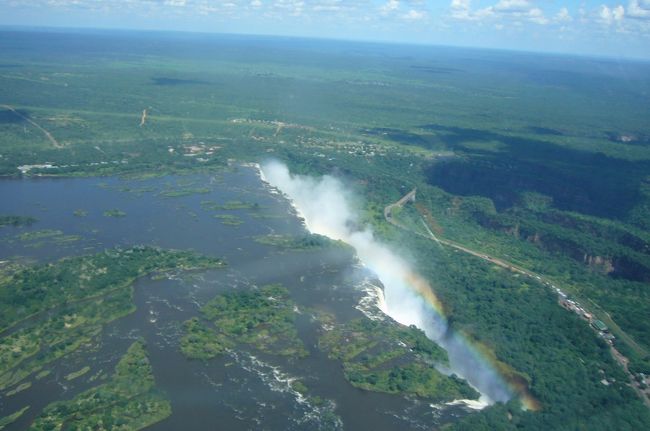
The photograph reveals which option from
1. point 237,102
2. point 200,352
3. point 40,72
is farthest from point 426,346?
point 40,72

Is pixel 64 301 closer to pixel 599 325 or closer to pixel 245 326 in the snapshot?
pixel 245 326

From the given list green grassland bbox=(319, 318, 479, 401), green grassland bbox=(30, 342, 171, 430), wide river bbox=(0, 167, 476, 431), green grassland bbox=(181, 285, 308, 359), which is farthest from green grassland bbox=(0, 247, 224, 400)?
green grassland bbox=(319, 318, 479, 401)

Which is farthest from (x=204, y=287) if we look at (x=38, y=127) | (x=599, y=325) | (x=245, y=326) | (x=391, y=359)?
(x=38, y=127)

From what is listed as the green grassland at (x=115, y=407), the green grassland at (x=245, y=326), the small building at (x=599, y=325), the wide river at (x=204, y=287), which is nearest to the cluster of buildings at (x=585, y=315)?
the small building at (x=599, y=325)

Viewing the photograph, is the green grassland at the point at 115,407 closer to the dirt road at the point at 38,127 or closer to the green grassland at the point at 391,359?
the green grassland at the point at 391,359

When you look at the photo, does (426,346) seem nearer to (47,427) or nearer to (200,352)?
(200,352)

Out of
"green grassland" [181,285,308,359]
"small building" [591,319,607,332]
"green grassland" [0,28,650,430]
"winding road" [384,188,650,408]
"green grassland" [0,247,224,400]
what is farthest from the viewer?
"small building" [591,319,607,332]

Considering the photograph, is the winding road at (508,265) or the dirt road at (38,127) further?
the dirt road at (38,127)

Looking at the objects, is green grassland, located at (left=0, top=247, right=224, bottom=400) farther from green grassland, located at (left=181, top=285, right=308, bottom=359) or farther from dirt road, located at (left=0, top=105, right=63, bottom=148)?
dirt road, located at (left=0, top=105, right=63, bottom=148)
